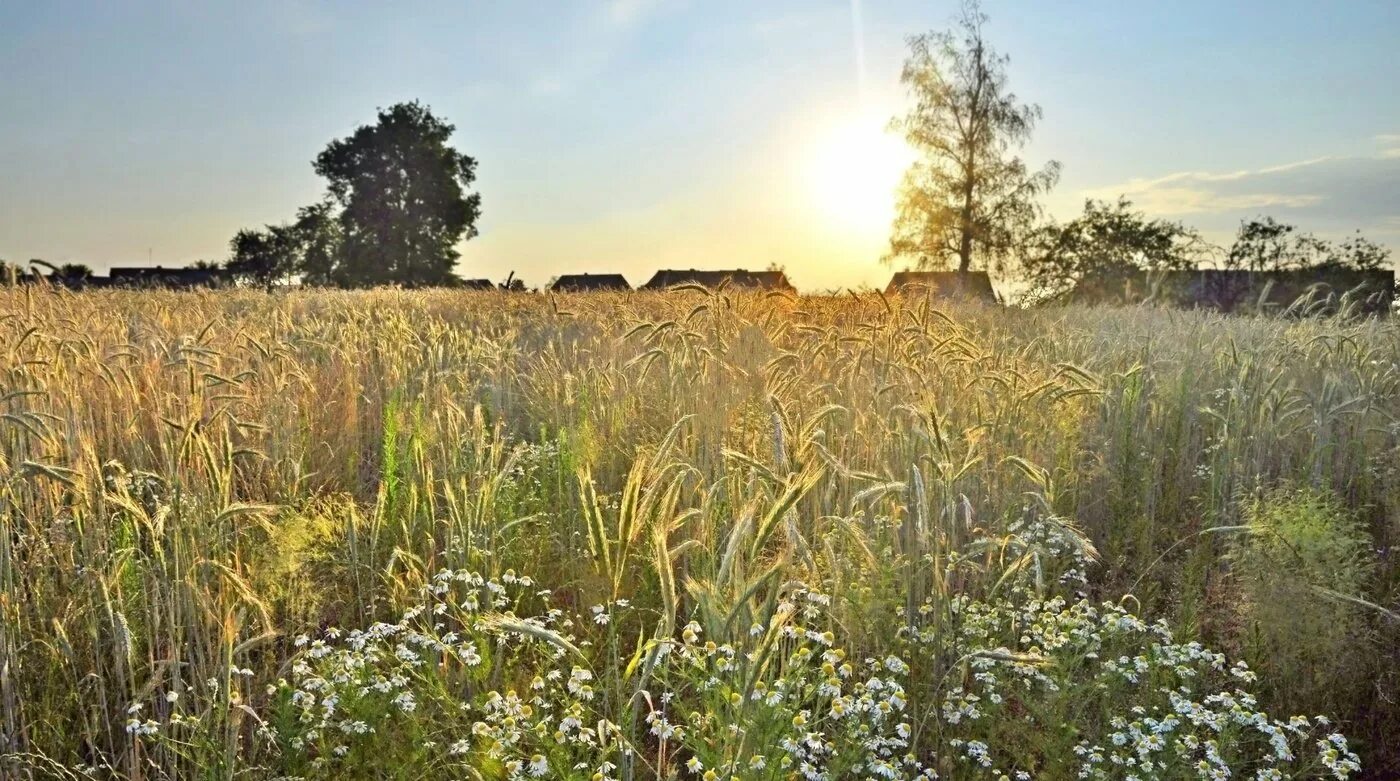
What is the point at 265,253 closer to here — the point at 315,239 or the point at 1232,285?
the point at 315,239

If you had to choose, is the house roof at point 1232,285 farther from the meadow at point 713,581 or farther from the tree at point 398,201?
the tree at point 398,201

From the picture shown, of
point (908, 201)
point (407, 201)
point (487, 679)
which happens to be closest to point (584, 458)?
point (487, 679)

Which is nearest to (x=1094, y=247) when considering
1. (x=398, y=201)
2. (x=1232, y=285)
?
(x=1232, y=285)

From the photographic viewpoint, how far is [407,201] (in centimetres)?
4219

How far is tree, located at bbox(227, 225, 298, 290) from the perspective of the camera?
43.0 meters

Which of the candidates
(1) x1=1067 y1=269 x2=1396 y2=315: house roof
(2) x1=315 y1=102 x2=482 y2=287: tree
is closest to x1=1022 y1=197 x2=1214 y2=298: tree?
(1) x1=1067 y1=269 x2=1396 y2=315: house roof

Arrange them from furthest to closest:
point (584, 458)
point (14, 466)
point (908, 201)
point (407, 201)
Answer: point (407, 201) → point (908, 201) → point (584, 458) → point (14, 466)

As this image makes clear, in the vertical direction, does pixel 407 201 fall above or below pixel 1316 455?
above

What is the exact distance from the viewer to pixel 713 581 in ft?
8.36

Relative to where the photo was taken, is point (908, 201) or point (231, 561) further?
point (908, 201)

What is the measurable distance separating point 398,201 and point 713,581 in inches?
1684

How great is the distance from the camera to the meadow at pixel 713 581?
247 cm

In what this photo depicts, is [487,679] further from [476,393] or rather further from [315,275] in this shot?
[315,275]

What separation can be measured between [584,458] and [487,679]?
1501 mm
